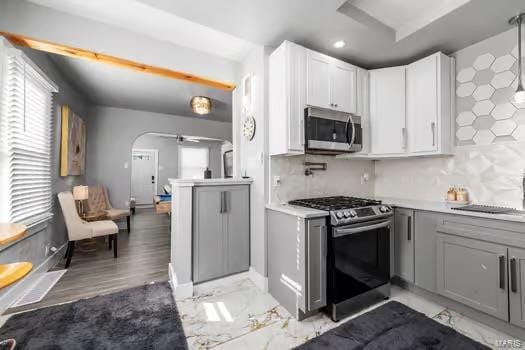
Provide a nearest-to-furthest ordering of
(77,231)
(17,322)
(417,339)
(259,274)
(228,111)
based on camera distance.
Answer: (417,339)
(17,322)
(259,274)
(77,231)
(228,111)

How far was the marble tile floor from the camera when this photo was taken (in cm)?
158

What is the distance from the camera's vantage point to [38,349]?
4.84ft

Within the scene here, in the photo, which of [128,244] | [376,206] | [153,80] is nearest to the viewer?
[376,206]

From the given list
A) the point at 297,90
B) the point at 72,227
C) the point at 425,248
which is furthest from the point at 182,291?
the point at 425,248

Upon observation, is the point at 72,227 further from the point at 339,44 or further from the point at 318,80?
the point at 339,44

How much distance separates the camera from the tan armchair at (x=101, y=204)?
4075 mm

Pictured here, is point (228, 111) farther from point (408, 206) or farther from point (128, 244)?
point (408, 206)

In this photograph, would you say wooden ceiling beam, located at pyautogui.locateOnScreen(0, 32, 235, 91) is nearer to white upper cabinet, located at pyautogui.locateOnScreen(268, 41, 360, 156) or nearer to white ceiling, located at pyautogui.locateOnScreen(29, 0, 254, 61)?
white ceiling, located at pyautogui.locateOnScreen(29, 0, 254, 61)

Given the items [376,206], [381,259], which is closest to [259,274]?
[381,259]

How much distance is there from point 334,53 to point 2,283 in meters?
3.15

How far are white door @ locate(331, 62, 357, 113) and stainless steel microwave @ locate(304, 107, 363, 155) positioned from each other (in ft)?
0.31

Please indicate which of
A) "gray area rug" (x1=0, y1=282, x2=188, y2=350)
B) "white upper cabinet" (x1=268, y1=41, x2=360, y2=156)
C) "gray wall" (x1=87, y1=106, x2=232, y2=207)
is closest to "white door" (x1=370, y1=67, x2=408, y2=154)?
"white upper cabinet" (x1=268, y1=41, x2=360, y2=156)

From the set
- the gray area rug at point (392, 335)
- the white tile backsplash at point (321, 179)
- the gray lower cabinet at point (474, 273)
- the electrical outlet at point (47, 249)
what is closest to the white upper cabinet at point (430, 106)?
the white tile backsplash at point (321, 179)

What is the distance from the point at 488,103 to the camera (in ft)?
6.96
